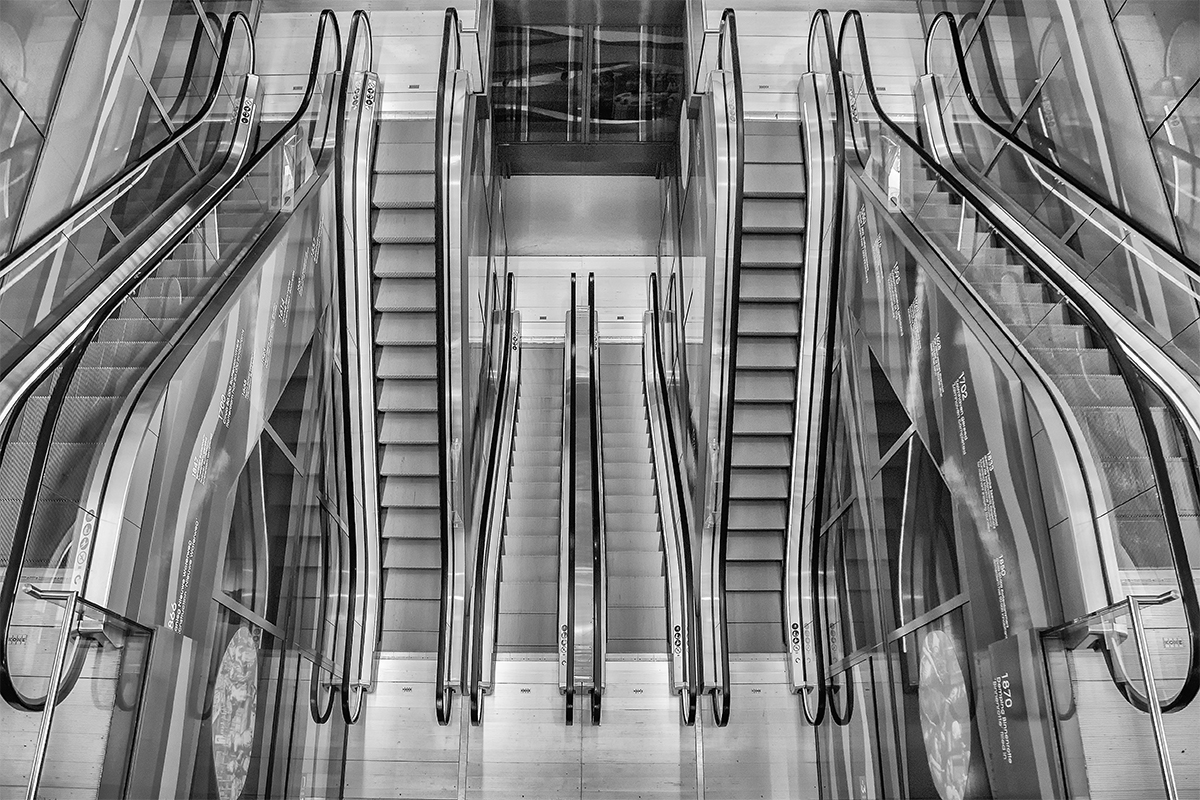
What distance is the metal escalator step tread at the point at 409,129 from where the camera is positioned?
25.4ft

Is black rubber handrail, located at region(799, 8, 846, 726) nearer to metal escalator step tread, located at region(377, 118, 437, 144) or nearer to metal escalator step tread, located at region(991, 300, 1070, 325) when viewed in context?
metal escalator step tread, located at region(991, 300, 1070, 325)

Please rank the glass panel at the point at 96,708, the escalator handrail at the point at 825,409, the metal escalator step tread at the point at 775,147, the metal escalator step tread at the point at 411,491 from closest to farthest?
the glass panel at the point at 96,708, the escalator handrail at the point at 825,409, the metal escalator step tread at the point at 411,491, the metal escalator step tread at the point at 775,147

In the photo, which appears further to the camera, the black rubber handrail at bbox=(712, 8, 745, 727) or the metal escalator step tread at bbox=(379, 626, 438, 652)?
the metal escalator step tread at bbox=(379, 626, 438, 652)

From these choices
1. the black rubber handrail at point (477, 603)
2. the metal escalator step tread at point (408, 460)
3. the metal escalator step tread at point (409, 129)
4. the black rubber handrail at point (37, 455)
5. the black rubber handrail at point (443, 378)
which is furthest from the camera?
the metal escalator step tread at point (409, 129)

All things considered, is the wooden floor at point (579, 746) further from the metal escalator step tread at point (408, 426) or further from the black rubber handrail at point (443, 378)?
the metal escalator step tread at point (408, 426)

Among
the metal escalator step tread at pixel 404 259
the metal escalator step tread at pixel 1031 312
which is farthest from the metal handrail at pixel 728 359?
the metal escalator step tread at pixel 404 259

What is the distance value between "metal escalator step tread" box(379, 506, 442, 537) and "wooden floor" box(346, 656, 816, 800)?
43.4 inches

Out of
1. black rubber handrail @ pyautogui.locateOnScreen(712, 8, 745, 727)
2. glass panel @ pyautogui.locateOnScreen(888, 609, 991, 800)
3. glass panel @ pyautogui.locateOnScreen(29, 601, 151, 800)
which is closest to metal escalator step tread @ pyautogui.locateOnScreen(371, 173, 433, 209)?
black rubber handrail @ pyautogui.locateOnScreen(712, 8, 745, 727)

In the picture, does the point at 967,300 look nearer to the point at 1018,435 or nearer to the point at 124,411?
the point at 1018,435

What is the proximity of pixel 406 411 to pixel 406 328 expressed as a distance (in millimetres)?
639

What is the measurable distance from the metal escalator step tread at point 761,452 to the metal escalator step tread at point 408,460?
7.58 ft

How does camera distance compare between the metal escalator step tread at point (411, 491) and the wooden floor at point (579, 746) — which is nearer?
the wooden floor at point (579, 746)

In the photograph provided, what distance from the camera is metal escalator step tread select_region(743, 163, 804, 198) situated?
7.35 m

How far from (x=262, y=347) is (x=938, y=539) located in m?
3.11
